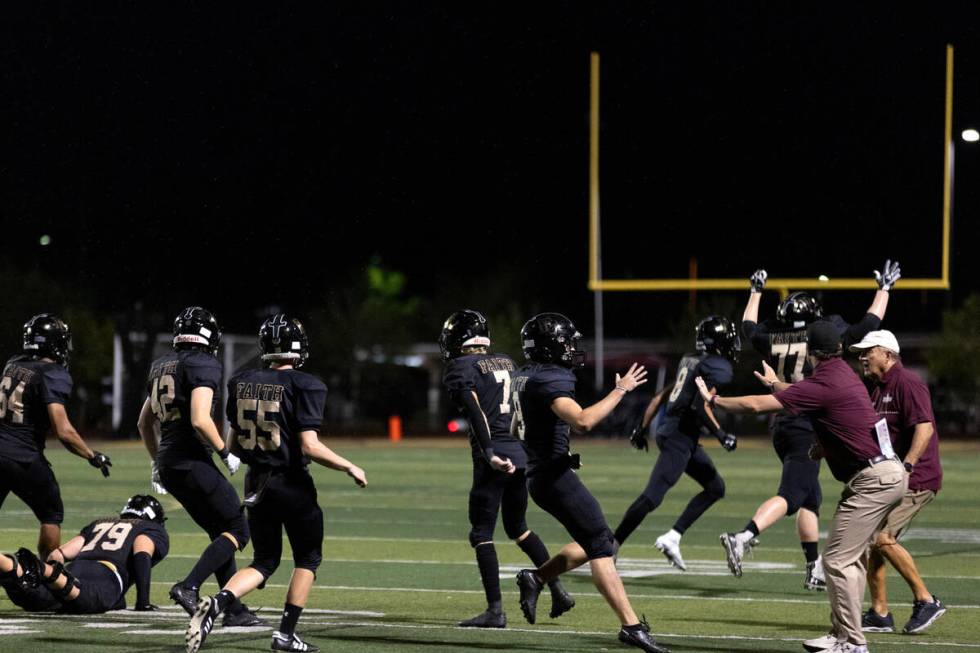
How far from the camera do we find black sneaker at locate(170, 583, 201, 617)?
8.58m

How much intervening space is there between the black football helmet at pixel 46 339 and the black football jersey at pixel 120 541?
1.12m

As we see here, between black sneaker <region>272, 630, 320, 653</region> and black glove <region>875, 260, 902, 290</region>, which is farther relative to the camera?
black glove <region>875, 260, 902, 290</region>

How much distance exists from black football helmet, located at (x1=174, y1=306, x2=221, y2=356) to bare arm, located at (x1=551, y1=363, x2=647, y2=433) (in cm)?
234

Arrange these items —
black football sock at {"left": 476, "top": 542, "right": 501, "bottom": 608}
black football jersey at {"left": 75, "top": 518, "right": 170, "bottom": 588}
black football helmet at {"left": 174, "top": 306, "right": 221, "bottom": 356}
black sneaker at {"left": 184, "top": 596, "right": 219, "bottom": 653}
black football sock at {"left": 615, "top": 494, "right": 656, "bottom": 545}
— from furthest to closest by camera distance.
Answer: black football sock at {"left": 615, "top": 494, "right": 656, "bottom": 545} → black football jersey at {"left": 75, "top": 518, "right": 170, "bottom": 588} → black football helmet at {"left": 174, "top": 306, "right": 221, "bottom": 356} → black football sock at {"left": 476, "top": 542, "right": 501, "bottom": 608} → black sneaker at {"left": 184, "top": 596, "right": 219, "bottom": 653}

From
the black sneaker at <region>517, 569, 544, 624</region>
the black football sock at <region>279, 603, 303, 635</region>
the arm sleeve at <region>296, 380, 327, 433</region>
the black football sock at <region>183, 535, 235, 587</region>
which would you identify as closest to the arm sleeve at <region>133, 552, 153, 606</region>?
the black football sock at <region>183, 535, 235, 587</region>

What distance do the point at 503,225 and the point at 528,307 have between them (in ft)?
11.6

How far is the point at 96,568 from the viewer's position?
31.9 ft

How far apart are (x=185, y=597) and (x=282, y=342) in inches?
57.8

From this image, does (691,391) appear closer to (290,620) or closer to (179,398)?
(179,398)

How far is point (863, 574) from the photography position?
8062 mm

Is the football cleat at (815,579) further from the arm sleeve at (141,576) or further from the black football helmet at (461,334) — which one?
the arm sleeve at (141,576)

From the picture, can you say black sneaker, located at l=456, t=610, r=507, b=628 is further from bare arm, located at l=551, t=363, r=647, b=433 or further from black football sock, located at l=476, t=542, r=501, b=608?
bare arm, located at l=551, t=363, r=647, b=433

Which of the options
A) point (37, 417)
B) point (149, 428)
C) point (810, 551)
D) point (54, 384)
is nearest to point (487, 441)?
point (149, 428)

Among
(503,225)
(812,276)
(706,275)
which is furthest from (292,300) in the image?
(812,276)
